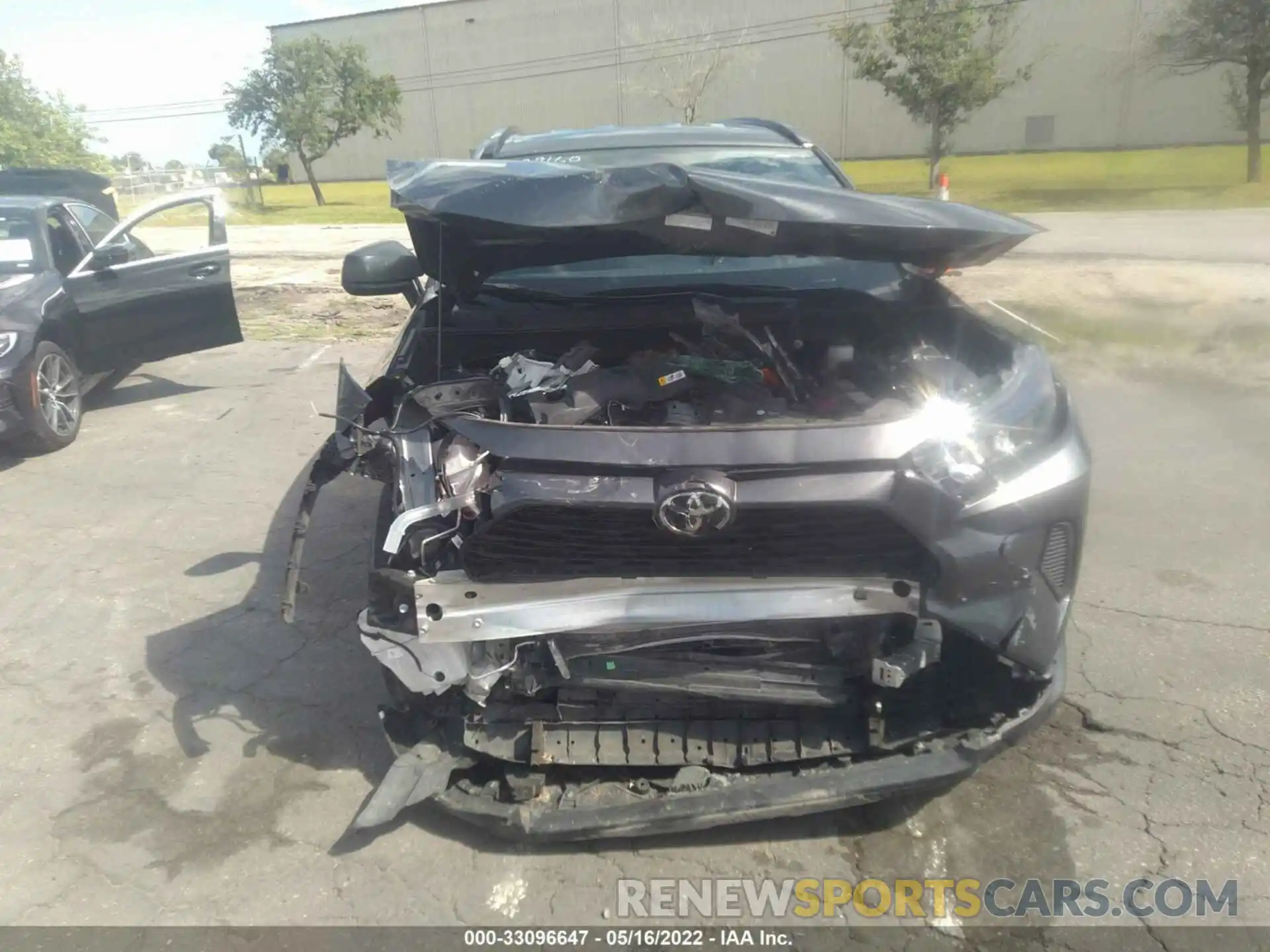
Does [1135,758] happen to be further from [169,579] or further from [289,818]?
[169,579]

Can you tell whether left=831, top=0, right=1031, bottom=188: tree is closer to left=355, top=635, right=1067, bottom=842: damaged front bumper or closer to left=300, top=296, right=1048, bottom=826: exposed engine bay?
left=300, top=296, right=1048, bottom=826: exposed engine bay

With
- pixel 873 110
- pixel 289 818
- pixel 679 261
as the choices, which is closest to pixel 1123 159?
pixel 873 110

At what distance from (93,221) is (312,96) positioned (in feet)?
104

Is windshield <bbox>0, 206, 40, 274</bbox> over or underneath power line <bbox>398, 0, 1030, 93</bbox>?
underneath

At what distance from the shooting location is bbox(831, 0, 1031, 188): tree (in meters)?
24.0

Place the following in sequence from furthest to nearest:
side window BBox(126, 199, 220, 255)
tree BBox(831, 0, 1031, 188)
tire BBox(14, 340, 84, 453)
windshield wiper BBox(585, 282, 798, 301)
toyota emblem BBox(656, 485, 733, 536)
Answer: tree BBox(831, 0, 1031, 188), side window BBox(126, 199, 220, 255), tire BBox(14, 340, 84, 453), windshield wiper BBox(585, 282, 798, 301), toyota emblem BBox(656, 485, 733, 536)

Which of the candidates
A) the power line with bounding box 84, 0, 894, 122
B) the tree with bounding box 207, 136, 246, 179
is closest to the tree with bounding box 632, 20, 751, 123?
the power line with bounding box 84, 0, 894, 122

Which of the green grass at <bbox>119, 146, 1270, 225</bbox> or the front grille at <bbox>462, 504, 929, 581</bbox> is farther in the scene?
the green grass at <bbox>119, 146, 1270, 225</bbox>

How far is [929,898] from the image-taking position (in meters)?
2.49

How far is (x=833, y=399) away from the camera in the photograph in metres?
3.12

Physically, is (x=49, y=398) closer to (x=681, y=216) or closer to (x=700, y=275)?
(x=700, y=275)

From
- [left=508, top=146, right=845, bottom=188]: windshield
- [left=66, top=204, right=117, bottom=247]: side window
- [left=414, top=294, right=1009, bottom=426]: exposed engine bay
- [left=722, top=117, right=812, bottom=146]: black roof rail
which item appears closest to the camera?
[left=414, top=294, right=1009, bottom=426]: exposed engine bay

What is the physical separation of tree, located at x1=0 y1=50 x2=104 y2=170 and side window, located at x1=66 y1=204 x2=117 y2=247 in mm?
19817

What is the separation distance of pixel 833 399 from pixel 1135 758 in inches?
59.4
